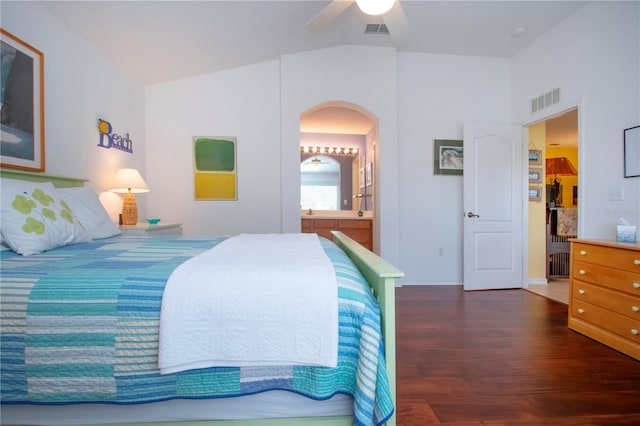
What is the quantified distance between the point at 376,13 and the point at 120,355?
2.22 meters

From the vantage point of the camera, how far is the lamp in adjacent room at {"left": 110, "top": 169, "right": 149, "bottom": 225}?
2791 mm

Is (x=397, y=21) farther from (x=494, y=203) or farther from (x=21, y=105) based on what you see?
(x=21, y=105)

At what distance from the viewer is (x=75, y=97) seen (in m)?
2.49

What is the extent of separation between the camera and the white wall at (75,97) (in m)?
2.16

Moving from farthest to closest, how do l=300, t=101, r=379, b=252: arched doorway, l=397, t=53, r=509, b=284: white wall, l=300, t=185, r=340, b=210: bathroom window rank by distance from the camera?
l=300, t=185, r=340, b=210: bathroom window, l=300, t=101, r=379, b=252: arched doorway, l=397, t=53, r=509, b=284: white wall

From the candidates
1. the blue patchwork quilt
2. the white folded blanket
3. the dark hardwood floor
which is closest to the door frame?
the dark hardwood floor

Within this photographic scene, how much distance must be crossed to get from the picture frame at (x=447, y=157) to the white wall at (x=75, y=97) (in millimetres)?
3572

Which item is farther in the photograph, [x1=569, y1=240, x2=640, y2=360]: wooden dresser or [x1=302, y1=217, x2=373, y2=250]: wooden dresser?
[x1=302, y1=217, x2=373, y2=250]: wooden dresser

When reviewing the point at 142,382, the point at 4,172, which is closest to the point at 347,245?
the point at 142,382

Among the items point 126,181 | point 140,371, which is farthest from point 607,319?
point 126,181

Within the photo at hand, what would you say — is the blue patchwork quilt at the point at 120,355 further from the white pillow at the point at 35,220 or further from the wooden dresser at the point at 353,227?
the wooden dresser at the point at 353,227

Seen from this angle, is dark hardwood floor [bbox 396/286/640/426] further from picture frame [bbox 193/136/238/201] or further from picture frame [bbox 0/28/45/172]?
picture frame [bbox 0/28/45/172]

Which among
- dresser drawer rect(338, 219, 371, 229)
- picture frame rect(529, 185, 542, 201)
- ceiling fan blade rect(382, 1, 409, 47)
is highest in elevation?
ceiling fan blade rect(382, 1, 409, 47)

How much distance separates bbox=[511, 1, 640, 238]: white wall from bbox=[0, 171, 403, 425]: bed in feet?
8.76
